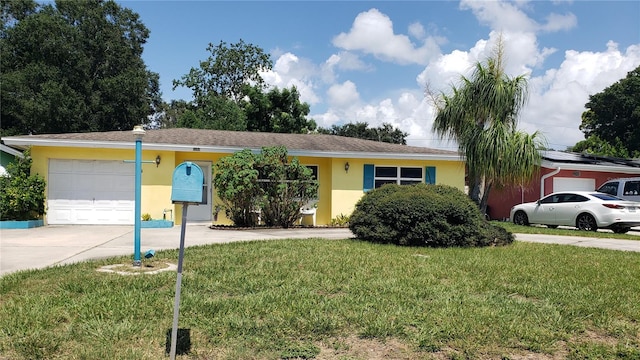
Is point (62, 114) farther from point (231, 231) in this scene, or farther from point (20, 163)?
point (231, 231)

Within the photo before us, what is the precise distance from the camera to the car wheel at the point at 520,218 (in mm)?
16734

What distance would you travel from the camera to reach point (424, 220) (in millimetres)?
9156

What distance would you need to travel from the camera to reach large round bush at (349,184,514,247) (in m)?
9.16

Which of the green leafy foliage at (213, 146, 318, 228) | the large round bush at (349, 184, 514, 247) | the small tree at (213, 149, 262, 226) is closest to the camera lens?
the large round bush at (349, 184, 514, 247)

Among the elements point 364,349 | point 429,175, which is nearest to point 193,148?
point 429,175

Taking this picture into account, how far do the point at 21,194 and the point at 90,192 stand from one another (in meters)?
1.88

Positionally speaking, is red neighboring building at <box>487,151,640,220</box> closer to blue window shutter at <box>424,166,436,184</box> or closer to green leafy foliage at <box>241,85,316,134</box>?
blue window shutter at <box>424,166,436,184</box>

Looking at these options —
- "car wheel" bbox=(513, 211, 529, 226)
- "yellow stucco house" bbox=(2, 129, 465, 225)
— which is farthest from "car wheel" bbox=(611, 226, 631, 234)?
"yellow stucco house" bbox=(2, 129, 465, 225)

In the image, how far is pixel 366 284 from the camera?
5.62 m

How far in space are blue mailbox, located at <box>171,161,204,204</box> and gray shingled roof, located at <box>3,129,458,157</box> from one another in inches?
454

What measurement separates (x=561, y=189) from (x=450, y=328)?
18989mm

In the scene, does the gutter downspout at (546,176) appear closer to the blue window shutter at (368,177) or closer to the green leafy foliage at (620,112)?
the blue window shutter at (368,177)

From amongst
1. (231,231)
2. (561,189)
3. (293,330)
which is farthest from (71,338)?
(561,189)

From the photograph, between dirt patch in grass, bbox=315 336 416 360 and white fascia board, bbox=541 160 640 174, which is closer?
dirt patch in grass, bbox=315 336 416 360
